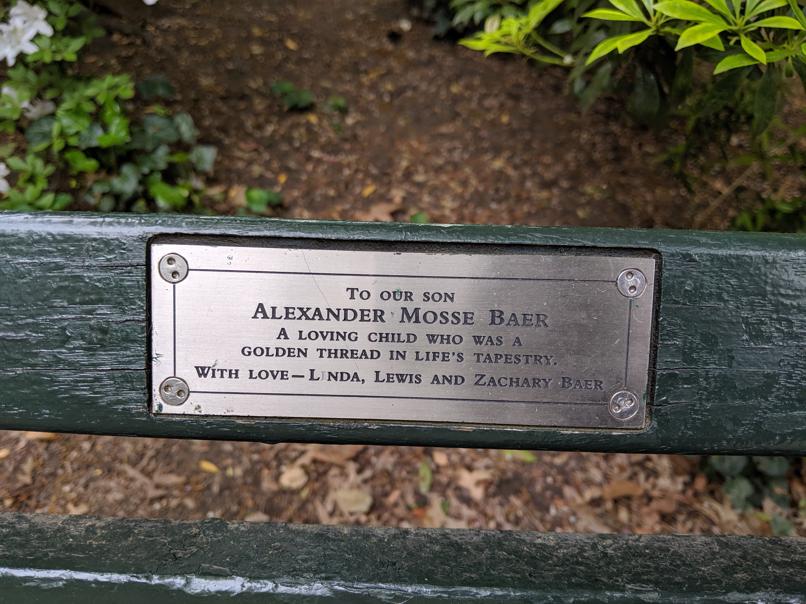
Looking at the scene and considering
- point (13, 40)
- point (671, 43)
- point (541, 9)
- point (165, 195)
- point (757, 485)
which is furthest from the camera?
point (165, 195)

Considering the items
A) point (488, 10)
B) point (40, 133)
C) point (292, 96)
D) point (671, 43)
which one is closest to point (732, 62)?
point (671, 43)

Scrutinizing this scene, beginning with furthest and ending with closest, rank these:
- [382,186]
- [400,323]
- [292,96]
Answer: [292,96], [382,186], [400,323]

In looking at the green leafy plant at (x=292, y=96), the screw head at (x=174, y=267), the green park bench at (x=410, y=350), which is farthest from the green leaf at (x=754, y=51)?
the green leafy plant at (x=292, y=96)

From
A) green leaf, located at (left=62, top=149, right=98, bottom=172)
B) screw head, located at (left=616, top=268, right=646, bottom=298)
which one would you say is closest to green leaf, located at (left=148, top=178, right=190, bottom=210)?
green leaf, located at (left=62, top=149, right=98, bottom=172)

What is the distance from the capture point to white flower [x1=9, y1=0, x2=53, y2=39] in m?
2.10

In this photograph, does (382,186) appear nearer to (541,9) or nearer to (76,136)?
(76,136)

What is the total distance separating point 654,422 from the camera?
3.71 ft

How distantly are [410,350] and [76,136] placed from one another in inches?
74.2

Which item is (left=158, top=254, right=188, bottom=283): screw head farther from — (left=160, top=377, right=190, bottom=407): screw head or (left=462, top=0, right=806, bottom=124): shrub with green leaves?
(left=462, top=0, right=806, bottom=124): shrub with green leaves

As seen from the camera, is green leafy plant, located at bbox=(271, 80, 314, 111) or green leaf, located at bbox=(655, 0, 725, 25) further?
green leafy plant, located at bbox=(271, 80, 314, 111)

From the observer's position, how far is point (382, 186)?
3.09 meters

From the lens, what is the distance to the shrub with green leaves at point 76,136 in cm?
235

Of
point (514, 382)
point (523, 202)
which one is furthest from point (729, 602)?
point (523, 202)

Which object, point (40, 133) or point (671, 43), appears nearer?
point (671, 43)
